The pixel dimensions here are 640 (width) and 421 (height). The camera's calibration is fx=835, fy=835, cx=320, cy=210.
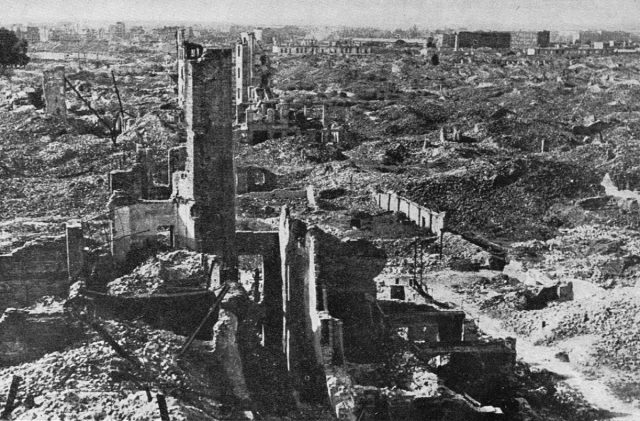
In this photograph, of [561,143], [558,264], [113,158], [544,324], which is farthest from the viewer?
[561,143]

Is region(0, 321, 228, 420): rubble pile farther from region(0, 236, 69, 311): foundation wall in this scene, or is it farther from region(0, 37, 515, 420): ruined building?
region(0, 236, 69, 311): foundation wall

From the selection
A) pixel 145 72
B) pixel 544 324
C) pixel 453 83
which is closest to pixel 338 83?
pixel 453 83

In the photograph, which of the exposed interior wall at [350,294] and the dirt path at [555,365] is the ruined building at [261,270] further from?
the dirt path at [555,365]

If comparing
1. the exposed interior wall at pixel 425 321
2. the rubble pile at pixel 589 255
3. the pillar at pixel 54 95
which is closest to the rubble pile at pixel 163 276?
the exposed interior wall at pixel 425 321

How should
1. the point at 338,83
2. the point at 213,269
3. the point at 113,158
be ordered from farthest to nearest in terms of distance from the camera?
the point at 338,83 < the point at 113,158 < the point at 213,269

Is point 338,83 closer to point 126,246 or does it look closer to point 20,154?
point 20,154

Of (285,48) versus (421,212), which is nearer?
(421,212)

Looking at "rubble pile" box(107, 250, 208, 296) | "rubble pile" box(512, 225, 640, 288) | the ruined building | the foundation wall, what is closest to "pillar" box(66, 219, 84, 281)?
the ruined building
